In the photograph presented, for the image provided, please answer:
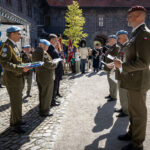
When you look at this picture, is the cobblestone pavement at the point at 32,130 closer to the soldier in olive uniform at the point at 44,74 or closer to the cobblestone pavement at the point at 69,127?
the cobblestone pavement at the point at 69,127

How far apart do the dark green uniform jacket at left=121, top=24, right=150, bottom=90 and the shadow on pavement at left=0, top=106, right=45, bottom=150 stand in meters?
2.20

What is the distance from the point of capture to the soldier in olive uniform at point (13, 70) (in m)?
2.94

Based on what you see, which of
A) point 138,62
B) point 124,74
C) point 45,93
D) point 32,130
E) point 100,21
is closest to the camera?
point 138,62

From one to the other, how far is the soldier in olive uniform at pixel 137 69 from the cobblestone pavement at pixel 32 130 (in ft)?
5.10

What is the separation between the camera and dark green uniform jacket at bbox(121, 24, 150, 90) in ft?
7.37

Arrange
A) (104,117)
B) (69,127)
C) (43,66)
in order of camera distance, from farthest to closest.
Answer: (104,117) < (43,66) < (69,127)

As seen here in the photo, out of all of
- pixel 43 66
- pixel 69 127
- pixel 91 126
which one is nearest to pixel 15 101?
pixel 43 66

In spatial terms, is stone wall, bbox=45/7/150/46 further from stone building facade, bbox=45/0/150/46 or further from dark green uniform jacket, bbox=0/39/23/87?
dark green uniform jacket, bbox=0/39/23/87

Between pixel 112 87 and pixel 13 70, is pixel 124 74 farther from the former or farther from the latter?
pixel 112 87

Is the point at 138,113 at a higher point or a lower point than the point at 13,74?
lower

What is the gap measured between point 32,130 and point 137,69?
2.52 m

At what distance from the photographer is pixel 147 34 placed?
2.27 m

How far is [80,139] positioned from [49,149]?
65 cm

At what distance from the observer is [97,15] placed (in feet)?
87.0
